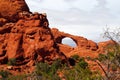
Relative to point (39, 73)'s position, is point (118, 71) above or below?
above

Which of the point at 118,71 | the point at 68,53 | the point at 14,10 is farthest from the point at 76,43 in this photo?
the point at 118,71

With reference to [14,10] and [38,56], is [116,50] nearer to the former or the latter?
[38,56]

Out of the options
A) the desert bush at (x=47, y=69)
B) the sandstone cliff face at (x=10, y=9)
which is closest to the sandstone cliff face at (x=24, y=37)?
the sandstone cliff face at (x=10, y=9)

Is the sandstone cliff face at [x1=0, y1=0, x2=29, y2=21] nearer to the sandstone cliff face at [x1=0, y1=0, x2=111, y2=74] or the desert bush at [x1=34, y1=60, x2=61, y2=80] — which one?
the sandstone cliff face at [x1=0, y1=0, x2=111, y2=74]

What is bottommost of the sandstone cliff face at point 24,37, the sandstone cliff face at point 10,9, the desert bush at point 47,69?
the desert bush at point 47,69

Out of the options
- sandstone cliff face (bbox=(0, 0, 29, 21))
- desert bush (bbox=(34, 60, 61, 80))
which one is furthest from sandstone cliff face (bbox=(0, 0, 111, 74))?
desert bush (bbox=(34, 60, 61, 80))

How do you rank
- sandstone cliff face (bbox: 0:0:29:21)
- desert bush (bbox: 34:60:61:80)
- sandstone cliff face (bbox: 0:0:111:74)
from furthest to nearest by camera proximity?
sandstone cliff face (bbox: 0:0:29:21)
sandstone cliff face (bbox: 0:0:111:74)
desert bush (bbox: 34:60:61:80)

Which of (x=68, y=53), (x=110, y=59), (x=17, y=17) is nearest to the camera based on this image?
(x=110, y=59)

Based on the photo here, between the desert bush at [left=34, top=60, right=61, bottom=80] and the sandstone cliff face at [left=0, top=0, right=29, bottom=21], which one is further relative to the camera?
the sandstone cliff face at [left=0, top=0, right=29, bottom=21]

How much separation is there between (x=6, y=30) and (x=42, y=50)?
7156mm

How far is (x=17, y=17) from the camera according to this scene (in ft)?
224

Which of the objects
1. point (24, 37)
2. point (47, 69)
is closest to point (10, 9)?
point (24, 37)

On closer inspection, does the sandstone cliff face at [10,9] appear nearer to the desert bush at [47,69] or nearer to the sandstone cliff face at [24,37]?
the sandstone cliff face at [24,37]

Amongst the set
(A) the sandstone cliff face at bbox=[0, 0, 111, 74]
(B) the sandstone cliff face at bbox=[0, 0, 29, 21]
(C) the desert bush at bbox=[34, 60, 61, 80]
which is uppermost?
(B) the sandstone cliff face at bbox=[0, 0, 29, 21]
